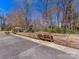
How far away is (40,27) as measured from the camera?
2539 centimetres

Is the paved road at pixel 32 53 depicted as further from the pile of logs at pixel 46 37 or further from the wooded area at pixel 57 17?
the wooded area at pixel 57 17

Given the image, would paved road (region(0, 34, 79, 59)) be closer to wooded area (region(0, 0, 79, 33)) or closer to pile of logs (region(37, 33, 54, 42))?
pile of logs (region(37, 33, 54, 42))

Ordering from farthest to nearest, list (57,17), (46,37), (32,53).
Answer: (57,17), (46,37), (32,53)

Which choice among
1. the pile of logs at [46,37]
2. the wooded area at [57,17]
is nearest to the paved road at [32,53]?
the pile of logs at [46,37]

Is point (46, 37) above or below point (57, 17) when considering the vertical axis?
below

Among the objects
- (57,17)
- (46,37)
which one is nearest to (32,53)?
(46,37)

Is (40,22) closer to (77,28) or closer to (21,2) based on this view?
(77,28)

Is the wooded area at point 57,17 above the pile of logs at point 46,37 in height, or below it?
above

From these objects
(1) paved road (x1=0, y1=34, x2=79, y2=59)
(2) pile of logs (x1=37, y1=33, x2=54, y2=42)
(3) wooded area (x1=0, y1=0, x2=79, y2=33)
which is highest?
(3) wooded area (x1=0, y1=0, x2=79, y2=33)

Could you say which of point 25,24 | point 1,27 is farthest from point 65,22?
point 1,27

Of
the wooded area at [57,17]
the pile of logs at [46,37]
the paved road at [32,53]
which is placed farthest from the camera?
the wooded area at [57,17]

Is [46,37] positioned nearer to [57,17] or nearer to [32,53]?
[32,53]

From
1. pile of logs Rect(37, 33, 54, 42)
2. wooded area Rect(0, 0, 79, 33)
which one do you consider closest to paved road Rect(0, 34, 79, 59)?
pile of logs Rect(37, 33, 54, 42)

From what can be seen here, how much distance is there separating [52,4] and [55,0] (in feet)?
3.33
